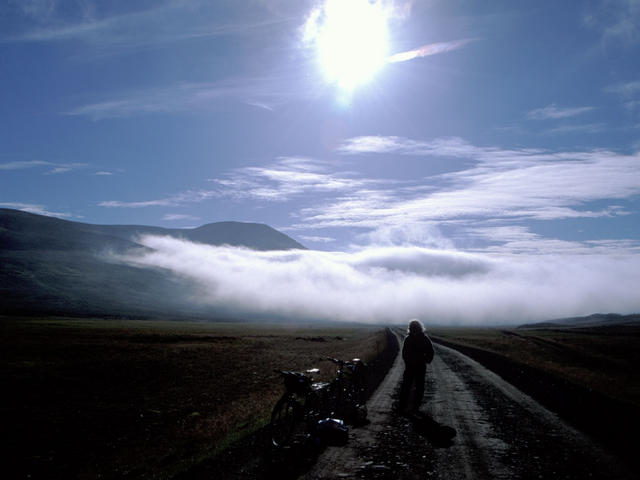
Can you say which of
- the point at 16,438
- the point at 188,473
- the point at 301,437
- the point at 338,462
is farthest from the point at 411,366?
the point at 16,438

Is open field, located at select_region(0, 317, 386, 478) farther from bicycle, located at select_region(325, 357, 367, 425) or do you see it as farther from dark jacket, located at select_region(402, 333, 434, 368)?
dark jacket, located at select_region(402, 333, 434, 368)

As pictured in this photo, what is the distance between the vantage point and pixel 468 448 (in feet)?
34.9

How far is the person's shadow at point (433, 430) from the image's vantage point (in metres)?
11.3

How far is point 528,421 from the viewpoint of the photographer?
1361cm

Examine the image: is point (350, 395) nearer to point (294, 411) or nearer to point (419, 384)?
point (419, 384)

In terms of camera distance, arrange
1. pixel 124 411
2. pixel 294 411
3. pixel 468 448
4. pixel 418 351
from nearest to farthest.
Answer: pixel 468 448, pixel 294 411, pixel 418 351, pixel 124 411

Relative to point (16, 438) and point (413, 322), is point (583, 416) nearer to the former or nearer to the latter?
point (413, 322)

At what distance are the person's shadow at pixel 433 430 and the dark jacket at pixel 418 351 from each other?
1.91 meters

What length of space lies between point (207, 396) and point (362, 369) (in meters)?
13.4

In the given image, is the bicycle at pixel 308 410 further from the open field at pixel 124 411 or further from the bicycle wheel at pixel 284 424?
the open field at pixel 124 411

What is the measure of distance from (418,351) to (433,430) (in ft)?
11.4

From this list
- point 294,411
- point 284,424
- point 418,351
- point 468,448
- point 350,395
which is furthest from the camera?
point 350,395

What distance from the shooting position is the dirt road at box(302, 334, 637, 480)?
8.94 m

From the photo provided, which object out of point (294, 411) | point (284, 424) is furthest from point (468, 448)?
point (284, 424)
